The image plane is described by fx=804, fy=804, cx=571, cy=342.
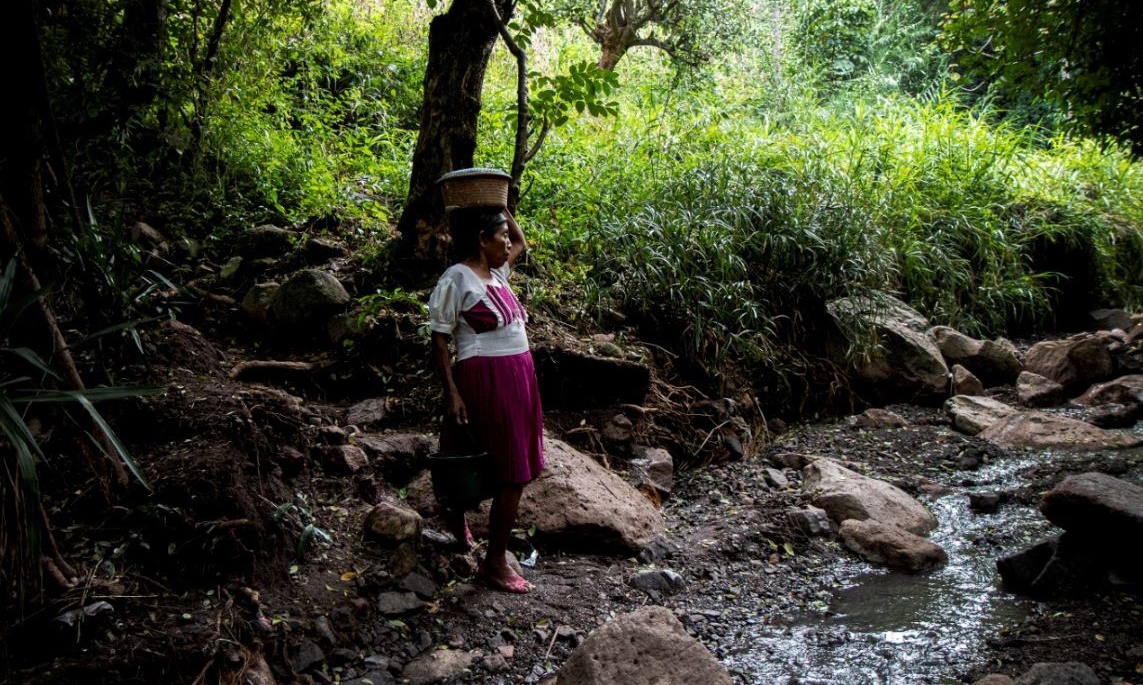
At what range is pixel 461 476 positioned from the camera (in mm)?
3074

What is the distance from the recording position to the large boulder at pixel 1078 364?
664 cm

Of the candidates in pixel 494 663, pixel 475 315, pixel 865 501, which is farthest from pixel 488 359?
pixel 865 501

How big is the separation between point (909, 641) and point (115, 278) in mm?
3533

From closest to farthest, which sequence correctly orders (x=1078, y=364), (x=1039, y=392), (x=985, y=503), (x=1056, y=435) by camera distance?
1. (x=985, y=503)
2. (x=1056, y=435)
3. (x=1039, y=392)
4. (x=1078, y=364)

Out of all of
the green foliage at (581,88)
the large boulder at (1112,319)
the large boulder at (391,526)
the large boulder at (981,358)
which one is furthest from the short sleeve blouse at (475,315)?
the large boulder at (1112,319)

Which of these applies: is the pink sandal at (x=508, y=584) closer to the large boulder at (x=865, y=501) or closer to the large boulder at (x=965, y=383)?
the large boulder at (x=865, y=501)

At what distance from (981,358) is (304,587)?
5.95m

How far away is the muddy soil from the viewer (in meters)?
2.42

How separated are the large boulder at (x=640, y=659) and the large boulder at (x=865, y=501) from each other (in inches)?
74.0

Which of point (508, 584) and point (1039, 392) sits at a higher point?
point (1039, 392)

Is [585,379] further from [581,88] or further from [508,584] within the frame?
[508,584]

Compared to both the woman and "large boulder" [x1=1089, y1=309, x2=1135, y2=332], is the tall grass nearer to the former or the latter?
"large boulder" [x1=1089, y1=309, x2=1135, y2=332]

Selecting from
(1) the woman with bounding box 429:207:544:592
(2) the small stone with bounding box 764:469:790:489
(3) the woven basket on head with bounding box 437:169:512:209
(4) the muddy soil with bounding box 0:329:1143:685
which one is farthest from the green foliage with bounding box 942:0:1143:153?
(1) the woman with bounding box 429:207:544:592

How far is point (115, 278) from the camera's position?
336 cm
